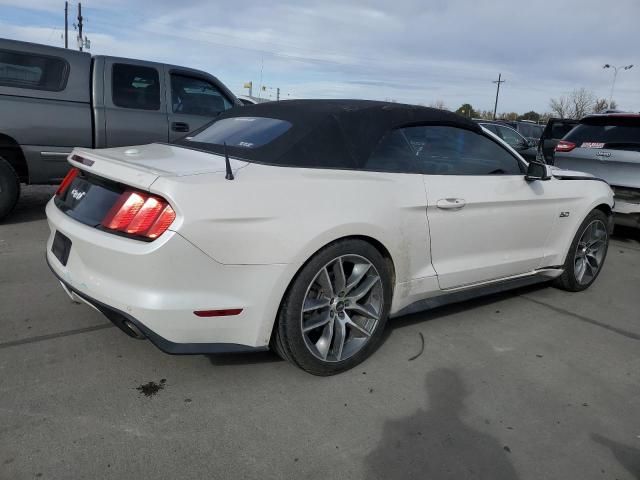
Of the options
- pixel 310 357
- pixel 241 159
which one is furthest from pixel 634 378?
pixel 241 159

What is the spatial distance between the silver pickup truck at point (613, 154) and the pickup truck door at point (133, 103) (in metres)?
5.41

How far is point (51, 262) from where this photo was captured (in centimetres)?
301


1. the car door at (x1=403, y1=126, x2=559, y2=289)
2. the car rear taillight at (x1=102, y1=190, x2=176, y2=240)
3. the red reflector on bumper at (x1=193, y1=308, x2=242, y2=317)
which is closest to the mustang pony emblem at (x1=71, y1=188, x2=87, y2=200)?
the car rear taillight at (x1=102, y1=190, x2=176, y2=240)

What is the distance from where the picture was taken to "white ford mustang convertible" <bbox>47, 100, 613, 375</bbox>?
2.44 m

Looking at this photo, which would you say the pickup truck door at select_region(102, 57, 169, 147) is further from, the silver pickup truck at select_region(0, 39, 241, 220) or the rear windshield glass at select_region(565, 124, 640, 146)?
the rear windshield glass at select_region(565, 124, 640, 146)

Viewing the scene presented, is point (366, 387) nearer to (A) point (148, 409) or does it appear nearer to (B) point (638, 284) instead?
(A) point (148, 409)

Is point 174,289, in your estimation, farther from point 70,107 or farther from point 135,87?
point 135,87

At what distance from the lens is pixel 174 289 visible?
7.93 ft

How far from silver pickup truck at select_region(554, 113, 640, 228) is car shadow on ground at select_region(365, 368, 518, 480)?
4.91 meters

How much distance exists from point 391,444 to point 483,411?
2.01 feet

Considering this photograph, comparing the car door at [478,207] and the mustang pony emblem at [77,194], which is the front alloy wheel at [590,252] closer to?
the car door at [478,207]

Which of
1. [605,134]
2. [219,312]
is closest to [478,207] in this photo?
[219,312]

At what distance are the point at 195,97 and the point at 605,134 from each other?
214 inches

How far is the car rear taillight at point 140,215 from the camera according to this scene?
2383mm
